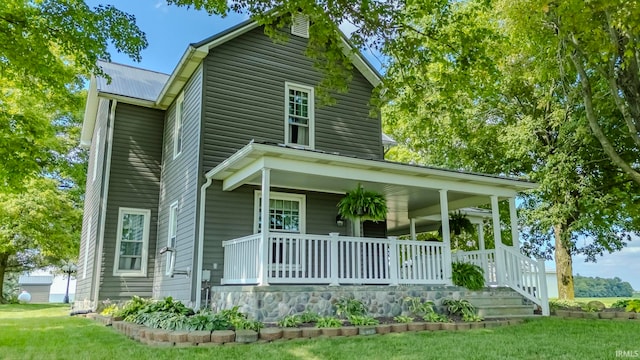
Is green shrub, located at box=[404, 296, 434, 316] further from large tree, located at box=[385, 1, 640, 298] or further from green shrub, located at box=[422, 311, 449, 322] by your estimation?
large tree, located at box=[385, 1, 640, 298]

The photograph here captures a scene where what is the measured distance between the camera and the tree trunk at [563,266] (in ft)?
50.5

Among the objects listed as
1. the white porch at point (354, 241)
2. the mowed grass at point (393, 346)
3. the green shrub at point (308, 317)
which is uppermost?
the white porch at point (354, 241)

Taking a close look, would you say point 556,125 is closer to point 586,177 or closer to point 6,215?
point 586,177

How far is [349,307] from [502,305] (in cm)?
367

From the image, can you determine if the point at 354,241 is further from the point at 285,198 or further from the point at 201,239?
the point at 201,239

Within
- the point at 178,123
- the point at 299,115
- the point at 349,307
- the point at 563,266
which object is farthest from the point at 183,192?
the point at 563,266

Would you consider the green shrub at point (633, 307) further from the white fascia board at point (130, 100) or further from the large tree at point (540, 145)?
the white fascia board at point (130, 100)

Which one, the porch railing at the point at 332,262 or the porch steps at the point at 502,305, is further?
the porch steps at the point at 502,305

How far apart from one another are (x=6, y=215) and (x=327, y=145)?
1567cm

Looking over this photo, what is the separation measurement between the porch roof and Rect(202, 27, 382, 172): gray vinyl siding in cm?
132

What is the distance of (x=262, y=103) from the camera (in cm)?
1113

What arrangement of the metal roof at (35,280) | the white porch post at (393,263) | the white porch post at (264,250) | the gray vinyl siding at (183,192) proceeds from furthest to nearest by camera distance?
the metal roof at (35,280)
the gray vinyl siding at (183,192)
the white porch post at (393,263)
the white porch post at (264,250)

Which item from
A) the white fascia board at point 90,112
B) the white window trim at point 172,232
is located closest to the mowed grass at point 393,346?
the white window trim at point 172,232

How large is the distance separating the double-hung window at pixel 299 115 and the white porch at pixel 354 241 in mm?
1475
